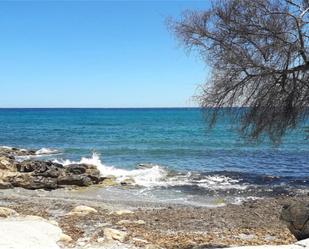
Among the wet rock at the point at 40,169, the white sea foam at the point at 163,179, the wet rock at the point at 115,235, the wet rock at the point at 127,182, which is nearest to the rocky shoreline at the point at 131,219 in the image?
the wet rock at the point at 115,235

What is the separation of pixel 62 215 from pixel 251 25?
8.55m

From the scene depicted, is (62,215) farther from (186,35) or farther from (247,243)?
(186,35)

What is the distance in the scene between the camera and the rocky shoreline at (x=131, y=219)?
415 inches

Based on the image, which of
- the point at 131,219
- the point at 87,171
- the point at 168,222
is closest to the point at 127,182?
the point at 87,171

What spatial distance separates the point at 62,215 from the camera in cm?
1423

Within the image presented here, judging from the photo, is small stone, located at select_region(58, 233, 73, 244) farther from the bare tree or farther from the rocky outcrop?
the rocky outcrop

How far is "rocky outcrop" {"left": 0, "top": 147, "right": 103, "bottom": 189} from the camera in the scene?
2152 cm

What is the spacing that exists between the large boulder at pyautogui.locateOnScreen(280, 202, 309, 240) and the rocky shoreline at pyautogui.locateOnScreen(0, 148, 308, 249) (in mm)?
800

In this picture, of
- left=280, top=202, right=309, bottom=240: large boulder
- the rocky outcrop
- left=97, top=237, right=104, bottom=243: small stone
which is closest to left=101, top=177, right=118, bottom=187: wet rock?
the rocky outcrop

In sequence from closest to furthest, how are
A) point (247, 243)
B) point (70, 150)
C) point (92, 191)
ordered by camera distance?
point (247, 243) < point (92, 191) < point (70, 150)

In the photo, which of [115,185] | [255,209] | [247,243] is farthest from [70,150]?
[247,243]

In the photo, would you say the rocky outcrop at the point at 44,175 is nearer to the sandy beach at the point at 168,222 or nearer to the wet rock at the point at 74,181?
the wet rock at the point at 74,181

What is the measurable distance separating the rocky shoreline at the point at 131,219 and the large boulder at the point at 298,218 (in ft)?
2.62

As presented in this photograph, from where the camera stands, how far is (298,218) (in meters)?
9.18
